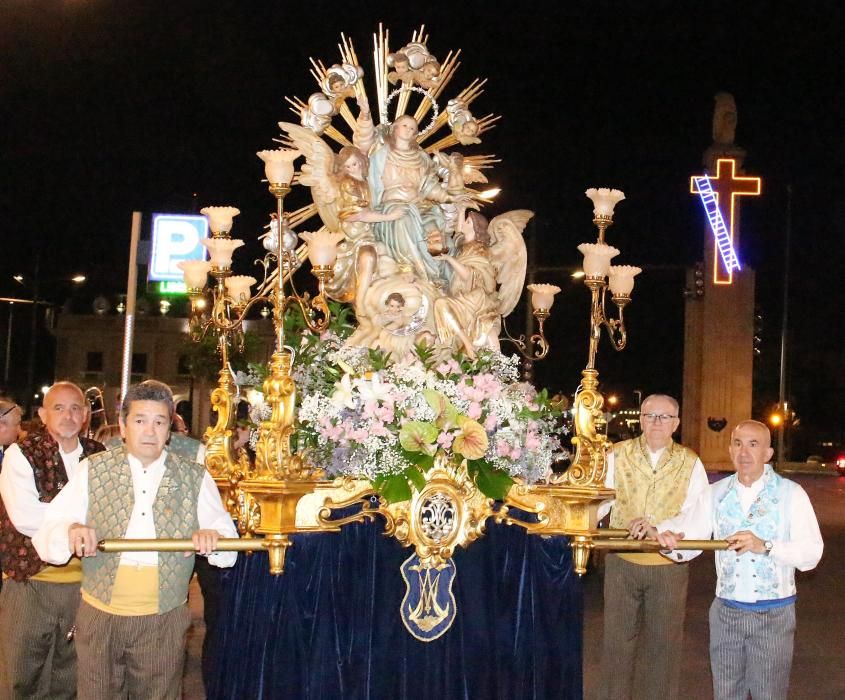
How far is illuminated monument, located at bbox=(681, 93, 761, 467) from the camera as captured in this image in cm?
3253

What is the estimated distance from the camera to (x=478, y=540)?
637 centimetres

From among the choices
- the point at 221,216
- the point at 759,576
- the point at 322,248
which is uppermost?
the point at 221,216

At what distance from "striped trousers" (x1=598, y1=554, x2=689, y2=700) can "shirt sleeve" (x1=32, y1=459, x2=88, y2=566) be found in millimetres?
3205

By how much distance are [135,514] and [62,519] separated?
0.31 metres

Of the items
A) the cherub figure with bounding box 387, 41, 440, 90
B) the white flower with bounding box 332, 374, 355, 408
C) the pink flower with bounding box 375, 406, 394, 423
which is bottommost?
the pink flower with bounding box 375, 406, 394, 423

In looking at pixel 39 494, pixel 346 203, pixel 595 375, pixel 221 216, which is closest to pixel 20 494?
pixel 39 494

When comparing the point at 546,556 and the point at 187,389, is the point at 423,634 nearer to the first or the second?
the point at 546,556

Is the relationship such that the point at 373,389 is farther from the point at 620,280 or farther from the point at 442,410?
the point at 620,280

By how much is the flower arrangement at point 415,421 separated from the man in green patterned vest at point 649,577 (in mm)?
784

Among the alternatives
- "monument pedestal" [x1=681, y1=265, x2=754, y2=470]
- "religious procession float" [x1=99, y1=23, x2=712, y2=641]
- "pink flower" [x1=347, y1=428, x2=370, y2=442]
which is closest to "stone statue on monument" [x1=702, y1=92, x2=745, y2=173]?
"monument pedestal" [x1=681, y1=265, x2=754, y2=470]

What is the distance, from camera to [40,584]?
6.39m

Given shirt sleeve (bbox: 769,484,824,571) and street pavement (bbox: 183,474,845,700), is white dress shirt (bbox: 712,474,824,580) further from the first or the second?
street pavement (bbox: 183,474,845,700)

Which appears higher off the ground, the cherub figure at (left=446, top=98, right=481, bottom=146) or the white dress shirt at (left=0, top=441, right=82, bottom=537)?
the cherub figure at (left=446, top=98, right=481, bottom=146)

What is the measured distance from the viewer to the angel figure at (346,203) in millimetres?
7617
